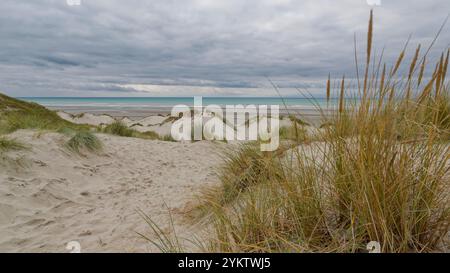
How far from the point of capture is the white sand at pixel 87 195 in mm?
2943

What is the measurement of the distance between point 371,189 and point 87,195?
413 cm

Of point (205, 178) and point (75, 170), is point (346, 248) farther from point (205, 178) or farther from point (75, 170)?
point (75, 170)

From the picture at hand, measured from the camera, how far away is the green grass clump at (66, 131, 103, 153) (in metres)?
5.69

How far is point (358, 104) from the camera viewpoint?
1984 mm

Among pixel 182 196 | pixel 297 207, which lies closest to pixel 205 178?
pixel 182 196

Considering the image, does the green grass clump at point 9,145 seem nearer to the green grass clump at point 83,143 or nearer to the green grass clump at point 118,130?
the green grass clump at point 83,143

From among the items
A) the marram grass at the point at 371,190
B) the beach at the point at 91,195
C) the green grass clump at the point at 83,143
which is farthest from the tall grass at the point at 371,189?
the green grass clump at the point at 83,143

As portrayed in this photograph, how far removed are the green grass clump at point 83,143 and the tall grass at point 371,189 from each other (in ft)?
15.8

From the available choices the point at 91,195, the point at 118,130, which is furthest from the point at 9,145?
the point at 118,130

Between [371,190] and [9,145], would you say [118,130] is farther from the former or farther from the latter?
[371,190]

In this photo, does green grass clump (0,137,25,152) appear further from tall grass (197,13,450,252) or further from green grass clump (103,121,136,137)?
green grass clump (103,121,136,137)

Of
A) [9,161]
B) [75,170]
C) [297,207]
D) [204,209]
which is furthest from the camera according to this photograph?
[75,170]

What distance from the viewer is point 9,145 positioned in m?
4.50
